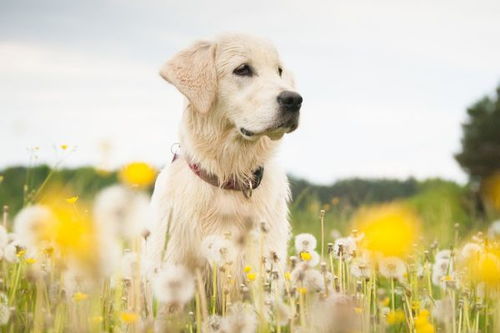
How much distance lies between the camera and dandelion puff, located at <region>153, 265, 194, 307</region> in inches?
104

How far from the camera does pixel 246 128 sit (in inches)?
183

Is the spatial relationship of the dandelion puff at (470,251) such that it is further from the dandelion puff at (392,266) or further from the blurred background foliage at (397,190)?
the dandelion puff at (392,266)

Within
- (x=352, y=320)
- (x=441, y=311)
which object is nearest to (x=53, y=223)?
(x=352, y=320)

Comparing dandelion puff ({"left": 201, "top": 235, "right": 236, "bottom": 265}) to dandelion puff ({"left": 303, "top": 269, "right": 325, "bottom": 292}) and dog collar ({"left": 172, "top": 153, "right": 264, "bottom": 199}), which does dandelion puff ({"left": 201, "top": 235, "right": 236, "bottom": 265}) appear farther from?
dog collar ({"left": 172, "top": 153, "right": 264, "bottom": 199})

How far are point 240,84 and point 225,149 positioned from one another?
1.68 ft

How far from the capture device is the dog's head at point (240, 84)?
451cm

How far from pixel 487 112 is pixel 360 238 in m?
33.2

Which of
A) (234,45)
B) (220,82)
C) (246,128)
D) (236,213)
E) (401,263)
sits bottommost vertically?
(401,263)

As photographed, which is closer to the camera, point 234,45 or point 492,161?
point 234,45

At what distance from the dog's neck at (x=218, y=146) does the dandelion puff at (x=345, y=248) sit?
1.32 meters

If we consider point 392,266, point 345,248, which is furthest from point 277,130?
point 392,266

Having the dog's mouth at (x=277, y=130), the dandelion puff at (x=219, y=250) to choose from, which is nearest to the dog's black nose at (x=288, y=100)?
the dog's mouth at (x=277, y=130)

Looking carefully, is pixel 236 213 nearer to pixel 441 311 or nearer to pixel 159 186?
pixel 159 186

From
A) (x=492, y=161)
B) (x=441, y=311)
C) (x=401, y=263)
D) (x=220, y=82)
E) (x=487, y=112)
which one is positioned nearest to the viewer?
(x=441, y=311)
